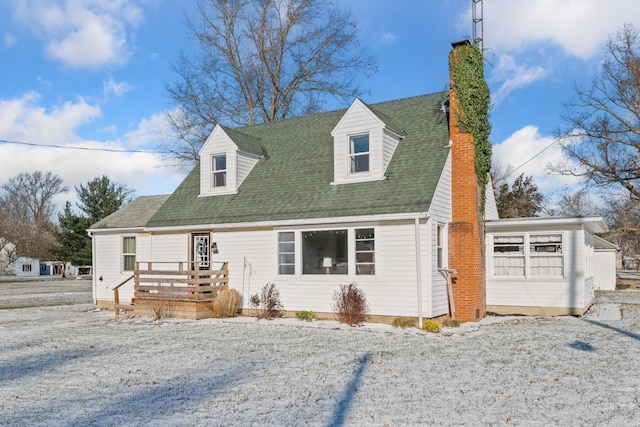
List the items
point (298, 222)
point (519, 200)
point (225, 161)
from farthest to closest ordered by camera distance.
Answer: point (519, 200) < point (225, 161) < point (298, 222)

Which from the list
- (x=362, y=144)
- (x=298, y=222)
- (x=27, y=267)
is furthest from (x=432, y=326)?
(x=27, y=267)

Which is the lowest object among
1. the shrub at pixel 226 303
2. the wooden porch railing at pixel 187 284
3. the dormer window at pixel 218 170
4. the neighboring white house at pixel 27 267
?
the neighboring white house at pixel 27 267

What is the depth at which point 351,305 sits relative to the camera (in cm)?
1387

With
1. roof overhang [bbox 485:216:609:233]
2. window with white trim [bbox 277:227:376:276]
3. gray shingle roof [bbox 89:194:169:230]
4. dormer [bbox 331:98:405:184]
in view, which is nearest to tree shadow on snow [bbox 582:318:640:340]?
roof overhang [bbox 485:216:609:233]

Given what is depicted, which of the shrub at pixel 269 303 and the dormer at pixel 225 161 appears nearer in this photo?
the shrub at pixel 269 303

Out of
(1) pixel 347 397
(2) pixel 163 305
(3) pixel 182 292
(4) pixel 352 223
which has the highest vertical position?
(4) pixel 352 223

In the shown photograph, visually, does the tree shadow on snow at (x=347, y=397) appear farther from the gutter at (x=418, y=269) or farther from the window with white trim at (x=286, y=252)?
the window with white trim at (x=286, y=252)

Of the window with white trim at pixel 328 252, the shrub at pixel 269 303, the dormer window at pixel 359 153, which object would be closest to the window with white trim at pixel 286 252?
the window with white trim at pixel 328 252

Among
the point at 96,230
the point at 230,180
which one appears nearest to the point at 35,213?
the point at 96,230

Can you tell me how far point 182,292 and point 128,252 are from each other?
492 cm

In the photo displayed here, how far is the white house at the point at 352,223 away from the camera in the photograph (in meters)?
13.9

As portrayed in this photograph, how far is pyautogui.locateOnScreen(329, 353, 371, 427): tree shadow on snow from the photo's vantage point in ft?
19.8

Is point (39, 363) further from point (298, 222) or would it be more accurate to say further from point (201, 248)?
Answer: point (201, 248)

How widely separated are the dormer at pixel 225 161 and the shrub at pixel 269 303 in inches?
150
